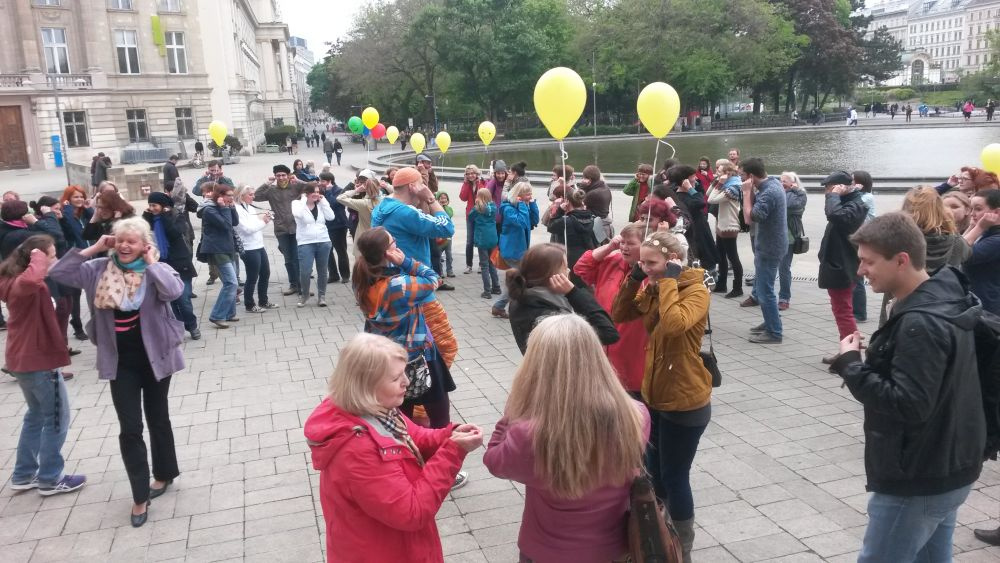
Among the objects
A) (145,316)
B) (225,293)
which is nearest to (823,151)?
(225,293)

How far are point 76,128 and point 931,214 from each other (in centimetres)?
4697

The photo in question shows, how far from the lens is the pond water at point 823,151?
2585 cm

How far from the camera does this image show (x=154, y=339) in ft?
14.8

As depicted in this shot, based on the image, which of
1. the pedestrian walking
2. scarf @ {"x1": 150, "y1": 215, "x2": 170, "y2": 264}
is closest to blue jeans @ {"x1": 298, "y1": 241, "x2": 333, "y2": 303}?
scarf @ {"x1": 150, "y1": 215, "x2": 170, "y2": 264}

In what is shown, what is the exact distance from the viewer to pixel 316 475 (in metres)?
5.27

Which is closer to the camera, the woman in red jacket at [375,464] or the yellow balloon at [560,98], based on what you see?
the woman in red jacket at [375,464]

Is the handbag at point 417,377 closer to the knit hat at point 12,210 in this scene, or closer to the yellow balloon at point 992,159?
the knit hat at point 12,210

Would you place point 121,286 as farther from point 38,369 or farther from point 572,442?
point 572,442

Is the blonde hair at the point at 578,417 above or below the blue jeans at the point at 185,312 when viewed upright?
above

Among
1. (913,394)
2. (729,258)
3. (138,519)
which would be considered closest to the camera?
(913,394)

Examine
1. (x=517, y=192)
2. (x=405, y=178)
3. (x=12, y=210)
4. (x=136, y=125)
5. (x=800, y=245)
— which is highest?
(x=136, y=125)

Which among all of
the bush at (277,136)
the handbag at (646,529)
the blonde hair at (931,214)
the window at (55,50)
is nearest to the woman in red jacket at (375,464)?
the handbag at (646,529)

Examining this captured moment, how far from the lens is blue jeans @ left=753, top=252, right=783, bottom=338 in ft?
25.3

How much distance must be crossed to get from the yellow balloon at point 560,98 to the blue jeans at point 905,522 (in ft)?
16.4
